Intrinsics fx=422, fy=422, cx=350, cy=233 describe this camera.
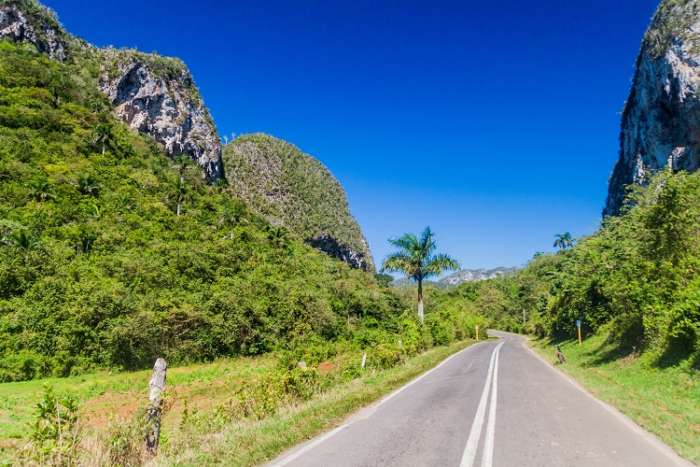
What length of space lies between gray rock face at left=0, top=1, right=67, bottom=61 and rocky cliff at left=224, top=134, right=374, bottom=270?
59.2m

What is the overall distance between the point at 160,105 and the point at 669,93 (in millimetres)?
98522

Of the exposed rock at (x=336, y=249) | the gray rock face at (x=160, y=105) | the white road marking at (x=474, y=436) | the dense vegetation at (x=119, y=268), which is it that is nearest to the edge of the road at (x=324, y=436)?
the white road marking at (x=474, y=436)

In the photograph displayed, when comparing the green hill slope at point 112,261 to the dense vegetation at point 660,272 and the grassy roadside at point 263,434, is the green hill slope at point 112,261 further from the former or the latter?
the dense vegetation at point 660,272

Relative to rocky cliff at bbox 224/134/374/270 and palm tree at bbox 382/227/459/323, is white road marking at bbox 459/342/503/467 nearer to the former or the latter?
palm tree at bbox 382/227/459/323

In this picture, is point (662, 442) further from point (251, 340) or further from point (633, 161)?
point (633, 161)

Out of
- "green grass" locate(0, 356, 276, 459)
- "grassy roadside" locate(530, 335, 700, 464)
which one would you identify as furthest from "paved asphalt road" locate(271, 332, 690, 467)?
"green grass" locate(0, 356, 276, 459)

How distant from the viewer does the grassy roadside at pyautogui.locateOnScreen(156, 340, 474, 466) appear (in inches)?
267

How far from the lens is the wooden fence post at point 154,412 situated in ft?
23.8

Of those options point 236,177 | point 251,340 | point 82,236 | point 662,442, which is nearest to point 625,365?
point 662,442

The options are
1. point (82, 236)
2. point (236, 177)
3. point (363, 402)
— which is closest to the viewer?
point (363, 402)

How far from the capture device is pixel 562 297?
36562 mm

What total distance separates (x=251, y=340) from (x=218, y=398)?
20.3 m

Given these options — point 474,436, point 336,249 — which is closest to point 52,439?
point 474,436

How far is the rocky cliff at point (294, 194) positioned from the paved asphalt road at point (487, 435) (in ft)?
416
